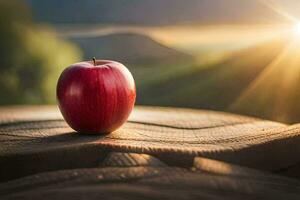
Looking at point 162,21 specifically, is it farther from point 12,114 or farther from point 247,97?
point 12,114

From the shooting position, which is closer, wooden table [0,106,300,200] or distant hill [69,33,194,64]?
wooden table [0,106,300,200]

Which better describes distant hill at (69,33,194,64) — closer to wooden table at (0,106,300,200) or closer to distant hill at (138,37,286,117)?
distant hill at (138,37,286,117)

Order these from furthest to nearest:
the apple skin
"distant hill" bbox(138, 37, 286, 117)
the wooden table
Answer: "distant hill" bbox(138, 37, 286, 117) → the apple skin → the wooden table

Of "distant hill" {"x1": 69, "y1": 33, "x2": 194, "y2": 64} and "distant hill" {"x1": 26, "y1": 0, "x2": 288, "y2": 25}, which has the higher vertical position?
"distant hill" {"x1": 26, "y1": 0, "x2": 288, "y2": 25}

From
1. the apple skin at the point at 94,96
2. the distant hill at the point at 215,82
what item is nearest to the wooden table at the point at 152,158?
the apple skin at the point at 94,96

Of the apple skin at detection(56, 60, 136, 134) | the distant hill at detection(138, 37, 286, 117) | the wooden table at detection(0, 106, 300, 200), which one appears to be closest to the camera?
the wooden table at detection(0, 106, 300, 200)

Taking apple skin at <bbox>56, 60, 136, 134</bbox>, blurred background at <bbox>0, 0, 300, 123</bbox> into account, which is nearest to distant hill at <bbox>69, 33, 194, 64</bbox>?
blurred background at <bbox>0, 0, 300, 123</bbox>

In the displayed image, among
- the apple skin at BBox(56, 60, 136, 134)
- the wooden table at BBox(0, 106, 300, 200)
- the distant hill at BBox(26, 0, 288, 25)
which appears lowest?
the wooden table at BBox(0, 106, 300, 200)

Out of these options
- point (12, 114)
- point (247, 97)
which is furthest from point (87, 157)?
point (247, 97)
